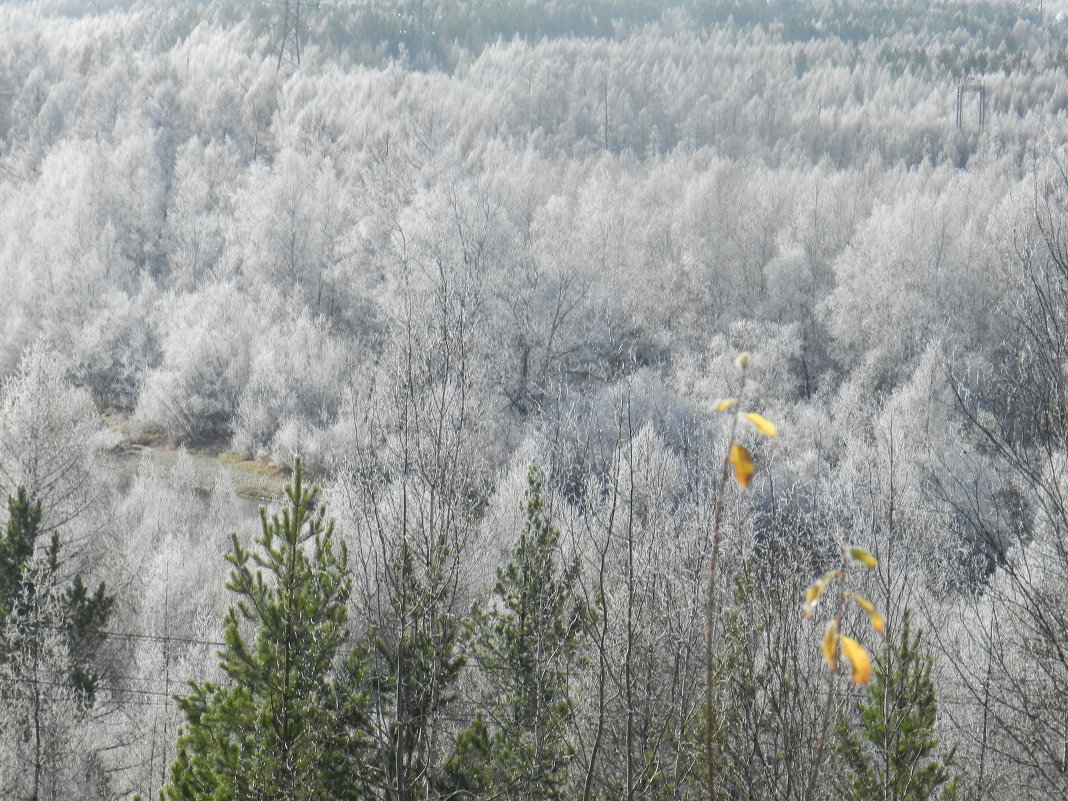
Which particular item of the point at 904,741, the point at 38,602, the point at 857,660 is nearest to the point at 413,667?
the point at 904,741

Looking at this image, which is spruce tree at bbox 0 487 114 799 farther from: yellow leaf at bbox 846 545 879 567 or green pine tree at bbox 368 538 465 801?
yellow leaf at bbox 846 545 879 567

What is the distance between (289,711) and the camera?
8.28m

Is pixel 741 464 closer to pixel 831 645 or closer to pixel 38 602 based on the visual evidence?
pixel 831 645

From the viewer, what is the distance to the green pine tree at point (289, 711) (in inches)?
318

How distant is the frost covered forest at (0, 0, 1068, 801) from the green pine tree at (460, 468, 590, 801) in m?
0.09

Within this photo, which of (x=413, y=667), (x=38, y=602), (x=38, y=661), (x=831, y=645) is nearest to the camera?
(x=831, y=645)

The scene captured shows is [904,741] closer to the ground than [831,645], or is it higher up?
higher up

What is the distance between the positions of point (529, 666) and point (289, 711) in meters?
2.79

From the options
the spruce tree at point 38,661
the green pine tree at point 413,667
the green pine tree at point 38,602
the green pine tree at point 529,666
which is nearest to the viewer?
the green pine tree at point 413,667

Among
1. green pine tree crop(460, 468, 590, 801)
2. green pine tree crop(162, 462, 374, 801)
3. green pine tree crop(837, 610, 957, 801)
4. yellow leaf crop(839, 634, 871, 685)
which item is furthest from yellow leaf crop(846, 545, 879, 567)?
green pine tree crop(162, 462, 374, 801)

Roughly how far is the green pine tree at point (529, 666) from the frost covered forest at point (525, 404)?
94 mm

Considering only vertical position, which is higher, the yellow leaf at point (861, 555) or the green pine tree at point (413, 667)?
the green pine tree at point (413, 667)

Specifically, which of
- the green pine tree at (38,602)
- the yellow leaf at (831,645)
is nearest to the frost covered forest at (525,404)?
the yellow leaf at (831,645)

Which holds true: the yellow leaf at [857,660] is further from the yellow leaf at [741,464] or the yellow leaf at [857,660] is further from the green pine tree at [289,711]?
the green pine tree at [289,711]
